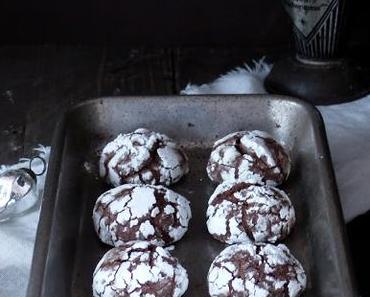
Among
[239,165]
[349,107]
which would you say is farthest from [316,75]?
[239,165]

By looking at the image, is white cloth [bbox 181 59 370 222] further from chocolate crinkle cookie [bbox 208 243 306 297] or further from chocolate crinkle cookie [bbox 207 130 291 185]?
chocolate crinkle cookie [bbox 208 243 306 297]

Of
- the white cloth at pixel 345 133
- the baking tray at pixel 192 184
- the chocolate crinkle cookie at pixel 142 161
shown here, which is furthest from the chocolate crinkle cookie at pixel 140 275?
the white cloth at pixel 345 133

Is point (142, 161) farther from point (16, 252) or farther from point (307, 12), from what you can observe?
point (307, 12)

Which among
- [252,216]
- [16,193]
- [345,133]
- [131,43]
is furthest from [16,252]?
[131,43]

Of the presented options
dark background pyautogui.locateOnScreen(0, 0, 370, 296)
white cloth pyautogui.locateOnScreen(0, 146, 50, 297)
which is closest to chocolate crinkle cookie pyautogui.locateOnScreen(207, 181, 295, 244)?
white cloth pyautogui.locateOnScreen(0, 146, 50, 297)

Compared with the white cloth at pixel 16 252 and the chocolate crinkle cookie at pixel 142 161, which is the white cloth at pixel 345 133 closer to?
the chocolate crinkle cookie at pixel 142 161

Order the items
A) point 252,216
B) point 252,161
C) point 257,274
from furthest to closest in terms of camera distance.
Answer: point 252,161
point 252,216
point 257,274

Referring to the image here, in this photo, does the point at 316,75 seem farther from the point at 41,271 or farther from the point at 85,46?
the point at 41,271
